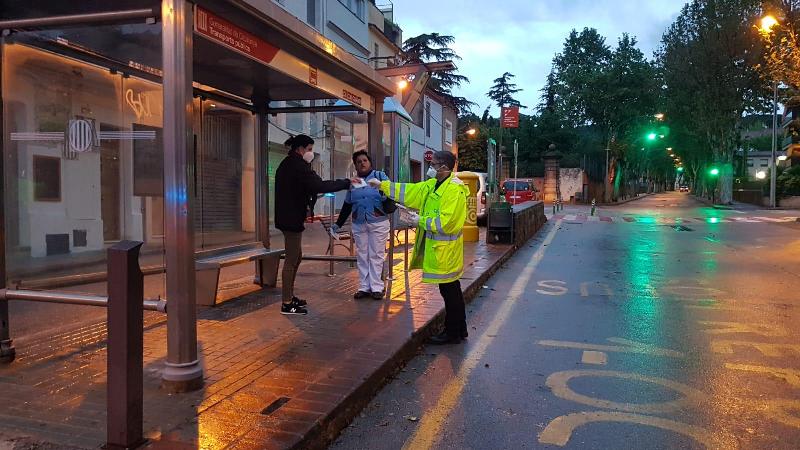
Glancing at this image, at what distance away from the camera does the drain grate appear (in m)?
3.66

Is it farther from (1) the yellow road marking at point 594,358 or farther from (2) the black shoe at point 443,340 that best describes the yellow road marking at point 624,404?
(2) the black shoe at point 443,340

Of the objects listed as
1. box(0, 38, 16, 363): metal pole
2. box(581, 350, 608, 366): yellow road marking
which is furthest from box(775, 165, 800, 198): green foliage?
box(0, 38, 16, 363): metal pole

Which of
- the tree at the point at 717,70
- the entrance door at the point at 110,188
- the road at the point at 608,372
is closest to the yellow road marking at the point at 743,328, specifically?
the road at the point at 608,372

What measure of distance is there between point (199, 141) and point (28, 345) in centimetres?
287

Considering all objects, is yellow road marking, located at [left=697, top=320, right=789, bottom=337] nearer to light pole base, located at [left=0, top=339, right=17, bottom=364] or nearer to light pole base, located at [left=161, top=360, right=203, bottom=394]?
light pole base, located at [left=161, top=360, right=203, bottom=394]

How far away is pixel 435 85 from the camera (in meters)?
52.0

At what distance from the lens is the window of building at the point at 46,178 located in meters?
5.00

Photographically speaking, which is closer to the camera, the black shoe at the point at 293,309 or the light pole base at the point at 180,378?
the light pole base at the point at 180,378

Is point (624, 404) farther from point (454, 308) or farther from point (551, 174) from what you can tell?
point (551, 174)

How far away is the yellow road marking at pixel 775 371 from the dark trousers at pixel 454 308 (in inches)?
92.5

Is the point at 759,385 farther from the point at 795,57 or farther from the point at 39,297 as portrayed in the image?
the point at 795,57

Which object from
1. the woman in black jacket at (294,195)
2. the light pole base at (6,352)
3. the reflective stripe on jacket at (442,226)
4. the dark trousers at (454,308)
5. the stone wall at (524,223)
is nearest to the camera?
the light pole base at (6,352)

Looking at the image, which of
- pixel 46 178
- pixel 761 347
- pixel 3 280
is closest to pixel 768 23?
pixel 761 347

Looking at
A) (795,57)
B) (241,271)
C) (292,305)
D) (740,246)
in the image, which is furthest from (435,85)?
(292,305)
